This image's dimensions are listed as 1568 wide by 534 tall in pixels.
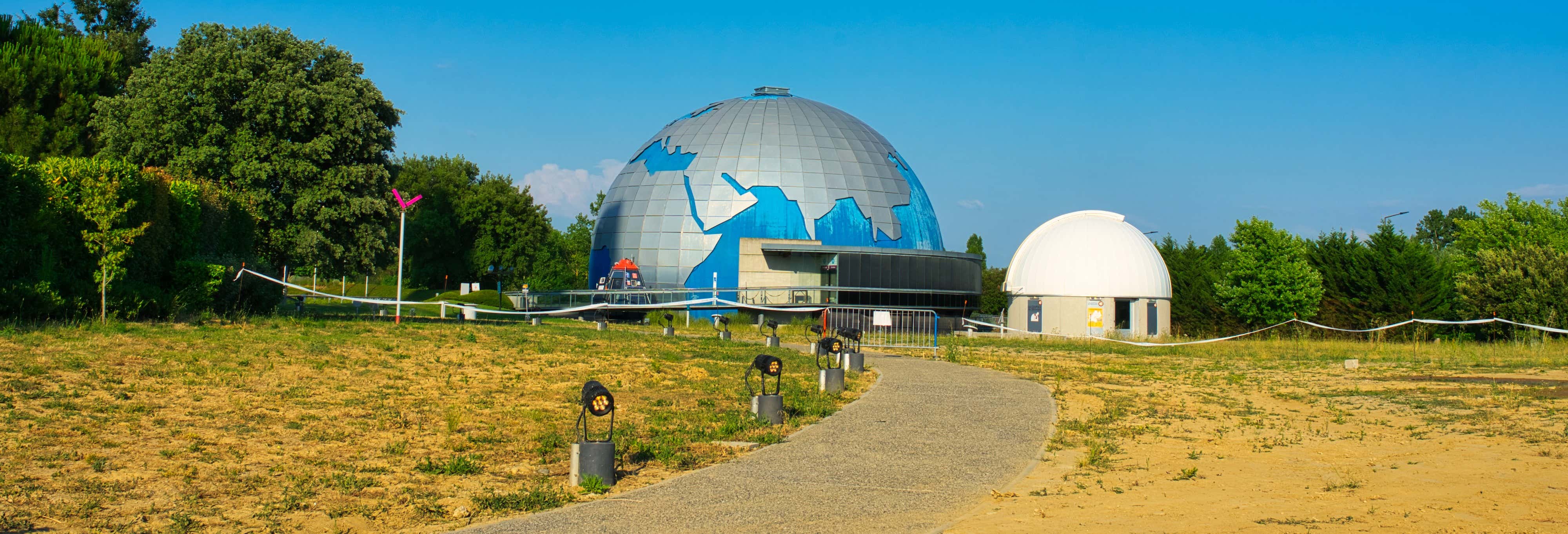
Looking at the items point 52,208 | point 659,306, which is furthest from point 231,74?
point 659,306

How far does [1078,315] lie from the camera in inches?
1832

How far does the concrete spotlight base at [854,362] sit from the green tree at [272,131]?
629 inches

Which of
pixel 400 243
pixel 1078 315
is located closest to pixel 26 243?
pixel 400 243

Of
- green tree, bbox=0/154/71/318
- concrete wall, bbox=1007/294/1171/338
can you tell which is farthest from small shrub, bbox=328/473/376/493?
concrete wall, bbox=1007/294/1171/338

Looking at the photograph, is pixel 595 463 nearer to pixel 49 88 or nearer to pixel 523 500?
pixel 523 500

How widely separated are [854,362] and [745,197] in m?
26.6

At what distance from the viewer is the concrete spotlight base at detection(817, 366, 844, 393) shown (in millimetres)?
17406

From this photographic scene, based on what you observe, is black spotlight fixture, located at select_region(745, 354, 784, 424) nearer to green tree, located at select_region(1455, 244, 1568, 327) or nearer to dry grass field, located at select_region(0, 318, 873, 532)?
dry grass field, located at select_region(0, 318, 873, 532)

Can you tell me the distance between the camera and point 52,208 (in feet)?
57.3

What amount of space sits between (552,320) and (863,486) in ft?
95.6

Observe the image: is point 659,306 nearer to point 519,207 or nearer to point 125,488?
point 519,207

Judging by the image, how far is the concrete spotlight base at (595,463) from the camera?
935 cm

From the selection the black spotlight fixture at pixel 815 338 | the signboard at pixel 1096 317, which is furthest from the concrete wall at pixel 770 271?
the signboard at pixel 1096 317

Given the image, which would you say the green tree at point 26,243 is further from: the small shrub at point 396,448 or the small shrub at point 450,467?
the small shrub at point 450,467
